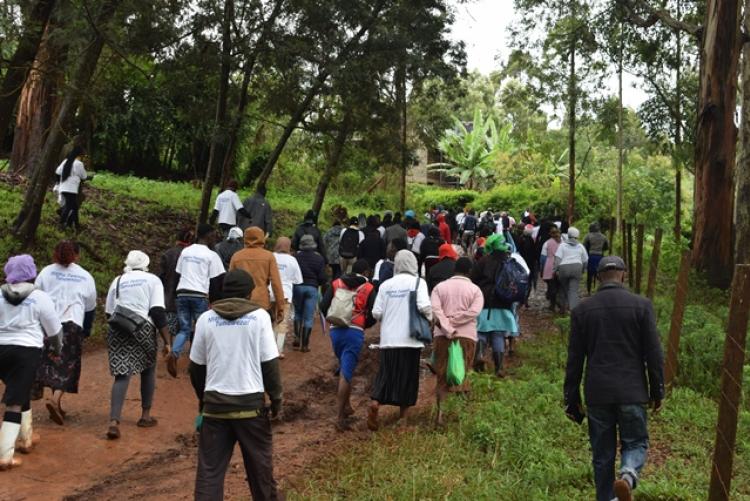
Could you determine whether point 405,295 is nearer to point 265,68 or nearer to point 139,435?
point 139,435

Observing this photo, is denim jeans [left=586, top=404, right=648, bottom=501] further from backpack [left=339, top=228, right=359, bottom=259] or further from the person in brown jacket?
backpack [left=339, top=228, right=359, bottom=259]

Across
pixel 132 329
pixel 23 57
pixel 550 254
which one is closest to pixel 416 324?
pixel 132 329

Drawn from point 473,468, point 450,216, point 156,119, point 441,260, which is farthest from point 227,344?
point 156,119

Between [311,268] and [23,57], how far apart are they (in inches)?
240

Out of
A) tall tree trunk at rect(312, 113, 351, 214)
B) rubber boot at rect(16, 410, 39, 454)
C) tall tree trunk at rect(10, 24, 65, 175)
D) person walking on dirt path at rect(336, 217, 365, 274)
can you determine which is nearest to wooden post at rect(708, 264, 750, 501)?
rubber boot at rect(16, 410, 39, 454)

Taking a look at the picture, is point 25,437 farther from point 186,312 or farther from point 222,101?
point 222,101

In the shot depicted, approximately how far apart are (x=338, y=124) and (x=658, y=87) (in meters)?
14.2

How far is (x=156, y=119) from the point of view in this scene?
32.3 meters

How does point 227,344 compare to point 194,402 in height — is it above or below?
above

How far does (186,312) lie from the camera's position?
10141 millimetres

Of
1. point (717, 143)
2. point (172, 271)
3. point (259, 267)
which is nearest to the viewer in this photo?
point (259, 267)

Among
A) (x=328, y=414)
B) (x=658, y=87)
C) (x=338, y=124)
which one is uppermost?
(x=658, y=87)

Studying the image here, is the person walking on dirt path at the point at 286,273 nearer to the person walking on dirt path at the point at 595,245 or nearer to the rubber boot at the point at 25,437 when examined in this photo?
the rubber boot at the point at 25,437

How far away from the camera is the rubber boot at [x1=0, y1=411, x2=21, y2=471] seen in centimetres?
680
